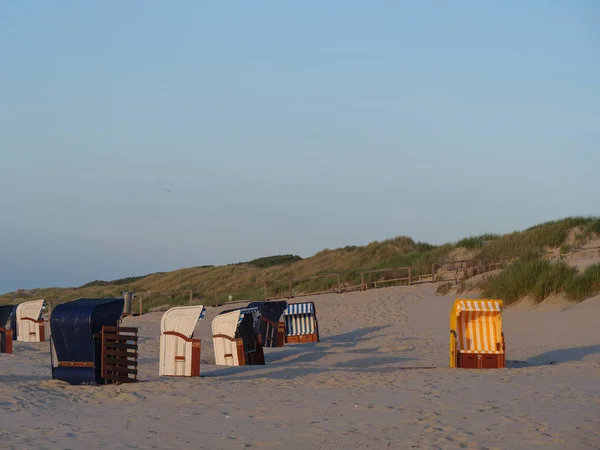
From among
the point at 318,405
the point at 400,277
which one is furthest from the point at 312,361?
the point at 400,277

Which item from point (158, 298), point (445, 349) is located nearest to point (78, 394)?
point (445, 349)

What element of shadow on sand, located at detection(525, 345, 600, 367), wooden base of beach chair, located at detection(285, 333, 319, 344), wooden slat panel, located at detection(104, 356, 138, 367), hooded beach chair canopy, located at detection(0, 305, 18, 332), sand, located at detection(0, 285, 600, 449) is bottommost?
shadow on sand, located at detection(525, 345, 600, 367)

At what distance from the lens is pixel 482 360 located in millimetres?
14836

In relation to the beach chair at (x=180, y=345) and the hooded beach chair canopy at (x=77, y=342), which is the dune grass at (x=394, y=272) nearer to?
the beach chair at (x=180, y=345)

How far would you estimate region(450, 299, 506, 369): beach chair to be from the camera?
14.8 m

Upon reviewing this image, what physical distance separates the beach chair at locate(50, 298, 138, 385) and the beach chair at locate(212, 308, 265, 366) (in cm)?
352

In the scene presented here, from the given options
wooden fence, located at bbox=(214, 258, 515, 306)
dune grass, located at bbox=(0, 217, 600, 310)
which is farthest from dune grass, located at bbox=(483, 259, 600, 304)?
wooden fence, located at bbox=(214, 258, 515, 306)

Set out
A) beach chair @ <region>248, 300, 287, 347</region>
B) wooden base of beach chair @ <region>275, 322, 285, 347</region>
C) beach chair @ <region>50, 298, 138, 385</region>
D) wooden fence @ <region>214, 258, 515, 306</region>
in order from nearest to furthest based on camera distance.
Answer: beach chair @ <region>50, 298, 138, 385</region>, beach chair @ <region>248, 300, 287, 347</region>, wooden base of beach chair @ <region>275, 322, 285, 347</region>, wooden fence @ <region>214, 258, 515, 306</region>

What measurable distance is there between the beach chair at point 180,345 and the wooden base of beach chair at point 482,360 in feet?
16.8

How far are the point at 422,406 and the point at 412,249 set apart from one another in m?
38.5

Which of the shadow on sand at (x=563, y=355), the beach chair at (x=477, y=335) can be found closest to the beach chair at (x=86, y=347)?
the beach chair at (x=477, y=335)

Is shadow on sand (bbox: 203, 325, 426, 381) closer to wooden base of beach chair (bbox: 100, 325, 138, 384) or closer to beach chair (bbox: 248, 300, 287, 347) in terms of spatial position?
beach chair (bbox: 248, 300, 287, 347)

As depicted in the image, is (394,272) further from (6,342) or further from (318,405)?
(318,405)

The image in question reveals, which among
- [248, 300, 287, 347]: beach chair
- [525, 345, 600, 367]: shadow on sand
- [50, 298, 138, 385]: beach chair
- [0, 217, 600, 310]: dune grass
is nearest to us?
[50, 298, 138, 385]: beach chair
